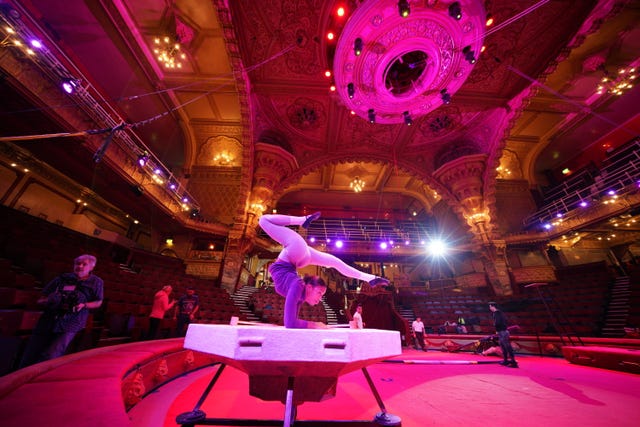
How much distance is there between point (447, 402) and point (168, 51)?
12824 mm

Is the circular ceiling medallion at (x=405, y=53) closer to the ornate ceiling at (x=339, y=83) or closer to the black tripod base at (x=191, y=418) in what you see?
the ornate ceiling at (x=339, y=83)

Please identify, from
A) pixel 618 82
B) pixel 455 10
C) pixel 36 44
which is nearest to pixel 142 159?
pixel 36 44

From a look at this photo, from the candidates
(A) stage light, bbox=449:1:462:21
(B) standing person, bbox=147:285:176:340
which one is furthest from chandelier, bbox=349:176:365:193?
(B) standing person, bbox=147:285:176:340

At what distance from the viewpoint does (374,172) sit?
16.3 meters

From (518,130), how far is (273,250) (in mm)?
15289

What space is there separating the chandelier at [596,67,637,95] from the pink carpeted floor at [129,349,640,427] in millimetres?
12752

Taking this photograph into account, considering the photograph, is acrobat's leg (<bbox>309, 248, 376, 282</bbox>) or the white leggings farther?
acrobat's leg (<bbox>309, 248, 376, 282</bbox>)

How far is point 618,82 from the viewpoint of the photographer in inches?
370

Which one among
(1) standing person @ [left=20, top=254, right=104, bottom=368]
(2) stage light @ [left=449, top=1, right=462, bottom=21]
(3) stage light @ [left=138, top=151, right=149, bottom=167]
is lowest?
(1) standing person @ [left=20, top=254, right=104, bottom=368]

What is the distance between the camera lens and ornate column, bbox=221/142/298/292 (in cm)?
998

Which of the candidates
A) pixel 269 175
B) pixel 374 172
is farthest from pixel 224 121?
pixel 374 172

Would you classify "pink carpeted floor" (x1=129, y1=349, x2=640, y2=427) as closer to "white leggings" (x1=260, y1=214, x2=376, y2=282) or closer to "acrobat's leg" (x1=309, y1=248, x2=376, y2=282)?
"acrobat's leg" (x1=309, y1=248, x2=376, y2=282)

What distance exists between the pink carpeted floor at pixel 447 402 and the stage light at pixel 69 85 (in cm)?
733

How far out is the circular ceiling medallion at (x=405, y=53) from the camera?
5.65 m
